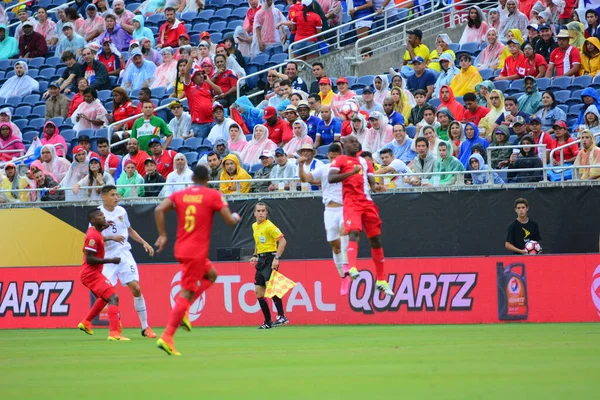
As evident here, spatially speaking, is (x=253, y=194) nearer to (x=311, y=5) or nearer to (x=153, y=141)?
(x=153, y=141)

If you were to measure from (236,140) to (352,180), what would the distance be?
8595 millimetres

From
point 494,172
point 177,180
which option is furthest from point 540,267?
point 177,180

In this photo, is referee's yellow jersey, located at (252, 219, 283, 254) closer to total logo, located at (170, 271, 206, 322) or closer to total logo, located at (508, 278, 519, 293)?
total logo, located at (170, 271, 206, 322)

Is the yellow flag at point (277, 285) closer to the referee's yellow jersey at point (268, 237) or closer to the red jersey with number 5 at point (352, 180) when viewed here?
the referee's yellow jersey at point (268, 237)

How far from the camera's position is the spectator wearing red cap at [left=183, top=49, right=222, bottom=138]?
25.4 m

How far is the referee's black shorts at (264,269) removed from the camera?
63.1 feet

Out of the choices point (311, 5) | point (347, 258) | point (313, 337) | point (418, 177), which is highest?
point (311, 5)

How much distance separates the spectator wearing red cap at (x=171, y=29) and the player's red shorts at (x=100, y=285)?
13.3 meters

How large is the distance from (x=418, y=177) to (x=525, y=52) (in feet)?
12.4

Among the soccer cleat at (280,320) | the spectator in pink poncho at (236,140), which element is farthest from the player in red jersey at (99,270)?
the spectator in pink poncho at (236,140)

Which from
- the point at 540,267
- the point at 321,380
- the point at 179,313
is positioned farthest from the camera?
the point at 540,267

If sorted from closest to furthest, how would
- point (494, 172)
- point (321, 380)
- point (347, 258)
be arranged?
point (321, 380) < point (347, 258) < point (494, 172)

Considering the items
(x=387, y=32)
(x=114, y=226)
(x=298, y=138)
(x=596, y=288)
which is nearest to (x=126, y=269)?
(x=114, y=226)

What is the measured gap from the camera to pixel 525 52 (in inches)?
878
